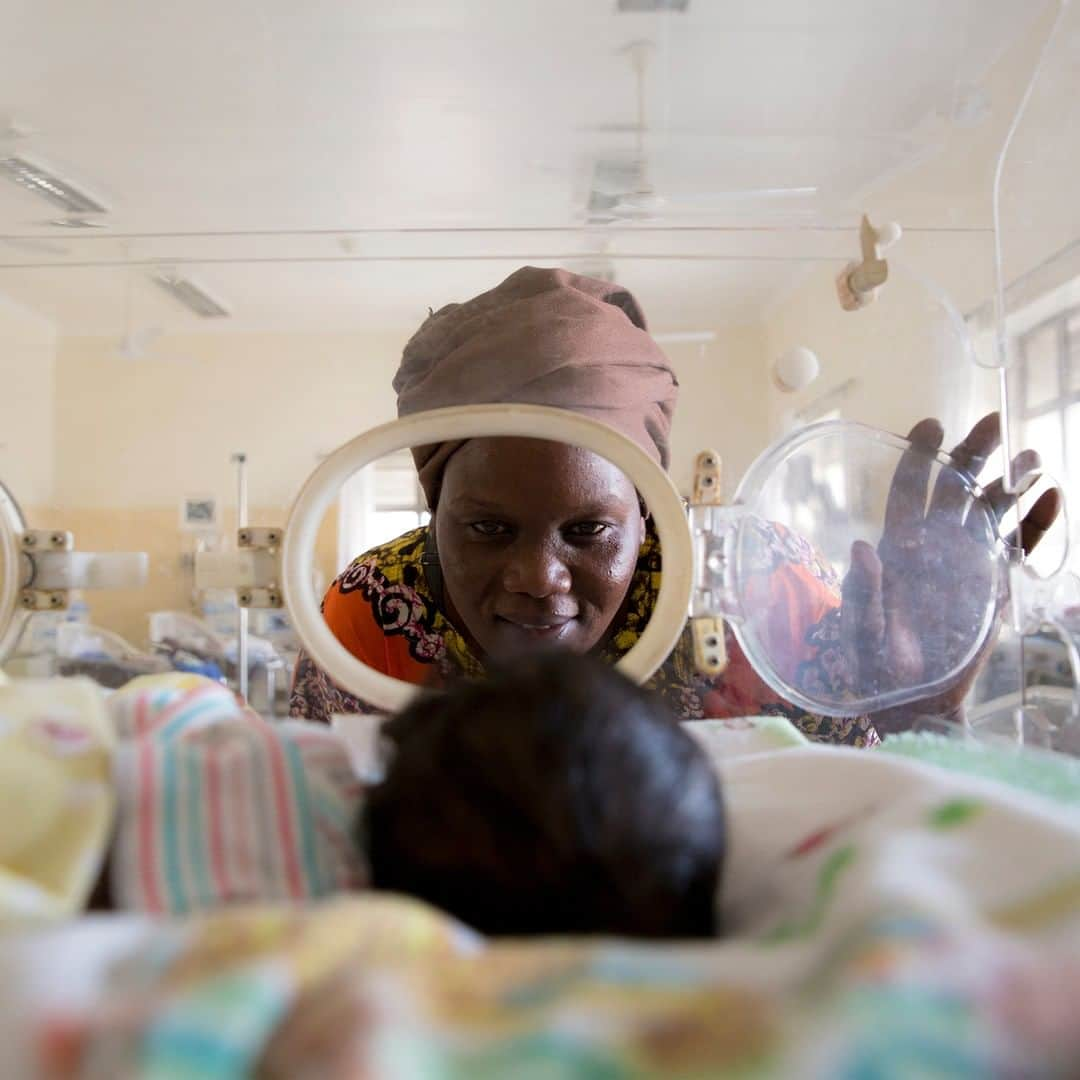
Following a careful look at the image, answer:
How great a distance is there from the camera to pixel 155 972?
285 millimetres

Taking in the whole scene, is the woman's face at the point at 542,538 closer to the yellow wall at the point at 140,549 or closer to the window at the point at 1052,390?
the yellow wall at the point at 140,549

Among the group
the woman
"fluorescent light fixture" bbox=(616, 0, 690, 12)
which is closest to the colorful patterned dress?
the woman

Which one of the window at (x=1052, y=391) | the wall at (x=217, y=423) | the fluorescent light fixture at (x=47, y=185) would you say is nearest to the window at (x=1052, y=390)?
the window at (x=1052, y=391)

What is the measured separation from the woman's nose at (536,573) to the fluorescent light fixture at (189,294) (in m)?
0.51

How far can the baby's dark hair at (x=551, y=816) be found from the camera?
396mm

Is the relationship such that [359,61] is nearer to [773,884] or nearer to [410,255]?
[410,255]

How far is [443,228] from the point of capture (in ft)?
3.32

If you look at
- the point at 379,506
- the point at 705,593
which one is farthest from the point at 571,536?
the point at 379,506

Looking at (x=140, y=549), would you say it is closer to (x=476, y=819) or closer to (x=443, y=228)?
(x=443, y=228)

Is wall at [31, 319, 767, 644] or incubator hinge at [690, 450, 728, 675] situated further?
wall at [31, 319, 767, 644]

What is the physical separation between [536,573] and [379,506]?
25cm

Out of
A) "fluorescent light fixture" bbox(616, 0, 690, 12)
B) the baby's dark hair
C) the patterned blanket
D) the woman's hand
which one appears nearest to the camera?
the patterned blanket

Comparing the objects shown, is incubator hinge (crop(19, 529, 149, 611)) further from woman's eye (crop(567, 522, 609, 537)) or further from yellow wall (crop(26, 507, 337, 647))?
woman's eye (crop(567, 522, 609, 537))

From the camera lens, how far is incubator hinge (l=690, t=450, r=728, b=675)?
0.77m
